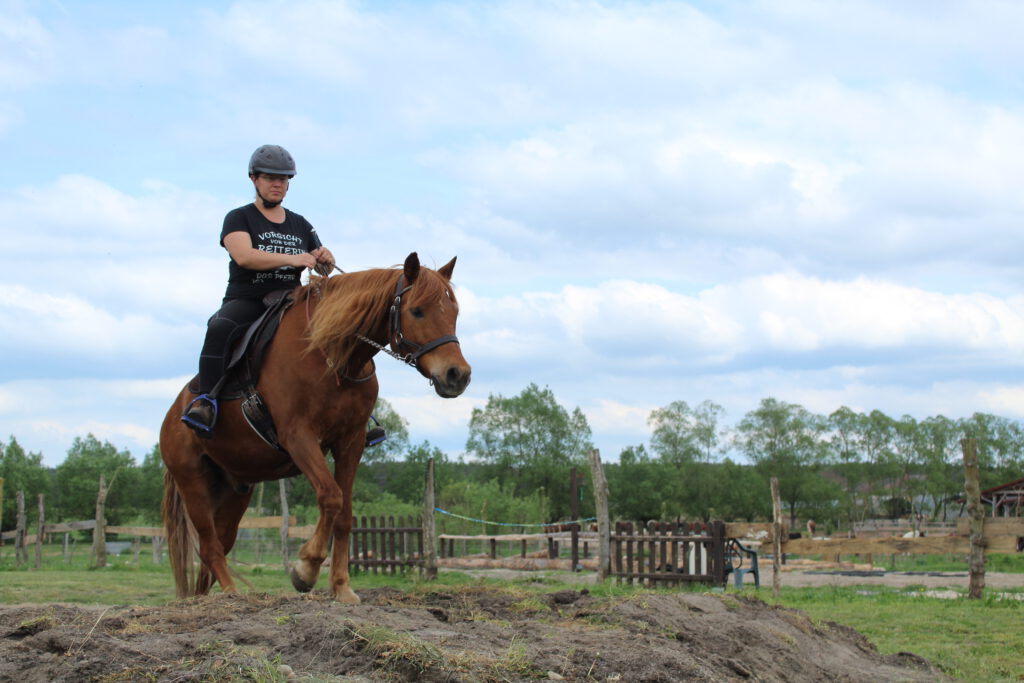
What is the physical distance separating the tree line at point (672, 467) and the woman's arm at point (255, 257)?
4717cm

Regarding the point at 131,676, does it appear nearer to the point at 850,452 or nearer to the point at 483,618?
the point at 483,618

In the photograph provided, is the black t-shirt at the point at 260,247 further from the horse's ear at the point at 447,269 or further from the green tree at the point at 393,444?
the green tree at the point at 393,444

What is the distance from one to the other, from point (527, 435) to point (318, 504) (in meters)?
53.7

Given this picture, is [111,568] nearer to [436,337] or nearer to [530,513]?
[530,513]

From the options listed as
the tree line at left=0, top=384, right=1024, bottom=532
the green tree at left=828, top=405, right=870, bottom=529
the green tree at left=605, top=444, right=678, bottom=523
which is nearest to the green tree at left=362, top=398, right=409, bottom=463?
the tree line at left=0, top=384, right=1024, bottom=532

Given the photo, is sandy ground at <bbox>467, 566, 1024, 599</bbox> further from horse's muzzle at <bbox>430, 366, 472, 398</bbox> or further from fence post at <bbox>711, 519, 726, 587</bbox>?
horse's muzzle at <bbox>430, 366, 472, 398</bbox>

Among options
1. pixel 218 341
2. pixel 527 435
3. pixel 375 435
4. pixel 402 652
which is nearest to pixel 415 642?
pixel 402 652

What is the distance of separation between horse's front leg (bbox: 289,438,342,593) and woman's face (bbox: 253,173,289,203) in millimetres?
1903

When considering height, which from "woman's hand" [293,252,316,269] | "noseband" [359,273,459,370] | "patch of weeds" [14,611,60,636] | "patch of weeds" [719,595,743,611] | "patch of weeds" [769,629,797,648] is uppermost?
"woman's hand" [293,252,316,269]

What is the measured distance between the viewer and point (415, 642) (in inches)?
154

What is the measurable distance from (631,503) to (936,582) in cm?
4243

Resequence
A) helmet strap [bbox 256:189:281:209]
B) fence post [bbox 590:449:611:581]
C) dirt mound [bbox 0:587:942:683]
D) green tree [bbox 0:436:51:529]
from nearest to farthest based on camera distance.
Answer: dirt mound [bbox 0:587:942:683], helmet strap [bbox 256:189:281:209], fence post [bbox 590:449:611:581], green tree [bbox 0:436:51:529]

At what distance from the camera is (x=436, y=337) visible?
543cm

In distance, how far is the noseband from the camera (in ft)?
17.7
